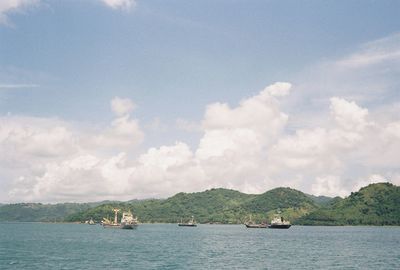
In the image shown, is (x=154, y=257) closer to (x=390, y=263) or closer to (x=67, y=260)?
(x=67, y=260)

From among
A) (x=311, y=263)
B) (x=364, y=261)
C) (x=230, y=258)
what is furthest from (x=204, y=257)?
(x=364, y=261)

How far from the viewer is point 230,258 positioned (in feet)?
447

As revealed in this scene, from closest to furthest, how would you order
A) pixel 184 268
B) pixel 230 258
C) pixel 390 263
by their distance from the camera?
pixel 184 268 → pixel 390 263 → pixel 230 258

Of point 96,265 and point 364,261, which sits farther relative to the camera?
point 364,261

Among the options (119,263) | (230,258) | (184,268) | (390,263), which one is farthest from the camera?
(230,258)

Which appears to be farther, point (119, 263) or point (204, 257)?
point (204, 257)

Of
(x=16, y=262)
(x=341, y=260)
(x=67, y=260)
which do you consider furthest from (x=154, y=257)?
(x=341, y=260)

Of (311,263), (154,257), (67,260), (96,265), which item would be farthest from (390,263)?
(67,260)

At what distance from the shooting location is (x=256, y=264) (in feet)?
397

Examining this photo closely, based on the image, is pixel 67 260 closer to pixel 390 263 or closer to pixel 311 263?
pixel 311 263

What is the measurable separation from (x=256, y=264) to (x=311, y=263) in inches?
604

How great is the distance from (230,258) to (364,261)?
3908 cm

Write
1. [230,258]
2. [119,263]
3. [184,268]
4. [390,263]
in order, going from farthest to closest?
1. [230,258]
2. [390,263]
3. [119,263]
4. [184,268]

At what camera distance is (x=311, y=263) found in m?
123
